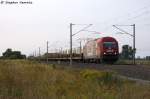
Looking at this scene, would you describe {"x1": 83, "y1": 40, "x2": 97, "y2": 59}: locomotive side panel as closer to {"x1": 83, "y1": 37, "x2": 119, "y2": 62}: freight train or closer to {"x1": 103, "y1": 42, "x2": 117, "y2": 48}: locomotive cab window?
{"x1": 83, "y1": 37, "x2": 119, "y2": 62}: freight train

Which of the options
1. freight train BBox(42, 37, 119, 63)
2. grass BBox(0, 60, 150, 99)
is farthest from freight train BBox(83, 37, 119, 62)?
grass BBox(0, 60, 150, 99)

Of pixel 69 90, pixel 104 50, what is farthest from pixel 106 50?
pixel 69 90

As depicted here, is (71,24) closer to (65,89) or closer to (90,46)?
(90,46)

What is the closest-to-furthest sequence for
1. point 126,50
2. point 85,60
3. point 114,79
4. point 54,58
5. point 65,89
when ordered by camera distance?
point 65,89 < point 114,79 < point 85,60 < point 54,58 < point 126,50

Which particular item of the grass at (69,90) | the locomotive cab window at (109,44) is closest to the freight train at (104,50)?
the locomotive cab window at (109,44)

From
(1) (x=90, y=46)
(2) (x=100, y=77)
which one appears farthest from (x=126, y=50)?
(2) (x=100, y=77)

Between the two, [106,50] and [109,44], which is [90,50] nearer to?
[109,44]

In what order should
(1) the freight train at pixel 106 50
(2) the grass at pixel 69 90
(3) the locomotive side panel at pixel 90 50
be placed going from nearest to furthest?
1. (2) the grass at pixel 69 90
2. (1) the freight train at pixel 106 50
3. (3) the locomotive side panel at pixel 90 50

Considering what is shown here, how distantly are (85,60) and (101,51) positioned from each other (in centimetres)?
1148

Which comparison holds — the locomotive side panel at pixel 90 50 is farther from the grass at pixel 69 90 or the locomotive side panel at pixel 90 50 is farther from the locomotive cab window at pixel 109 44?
the grass at pixel 69 90

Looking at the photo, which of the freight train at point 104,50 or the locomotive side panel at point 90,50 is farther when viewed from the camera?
the locomotive side panel at point 90,50

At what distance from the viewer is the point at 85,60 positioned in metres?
59.8

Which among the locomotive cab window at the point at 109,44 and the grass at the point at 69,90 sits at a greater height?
the locomotive cab window at the point at 109,44

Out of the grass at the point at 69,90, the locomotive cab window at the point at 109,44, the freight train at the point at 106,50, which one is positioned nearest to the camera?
the grass at the point at 69,90
